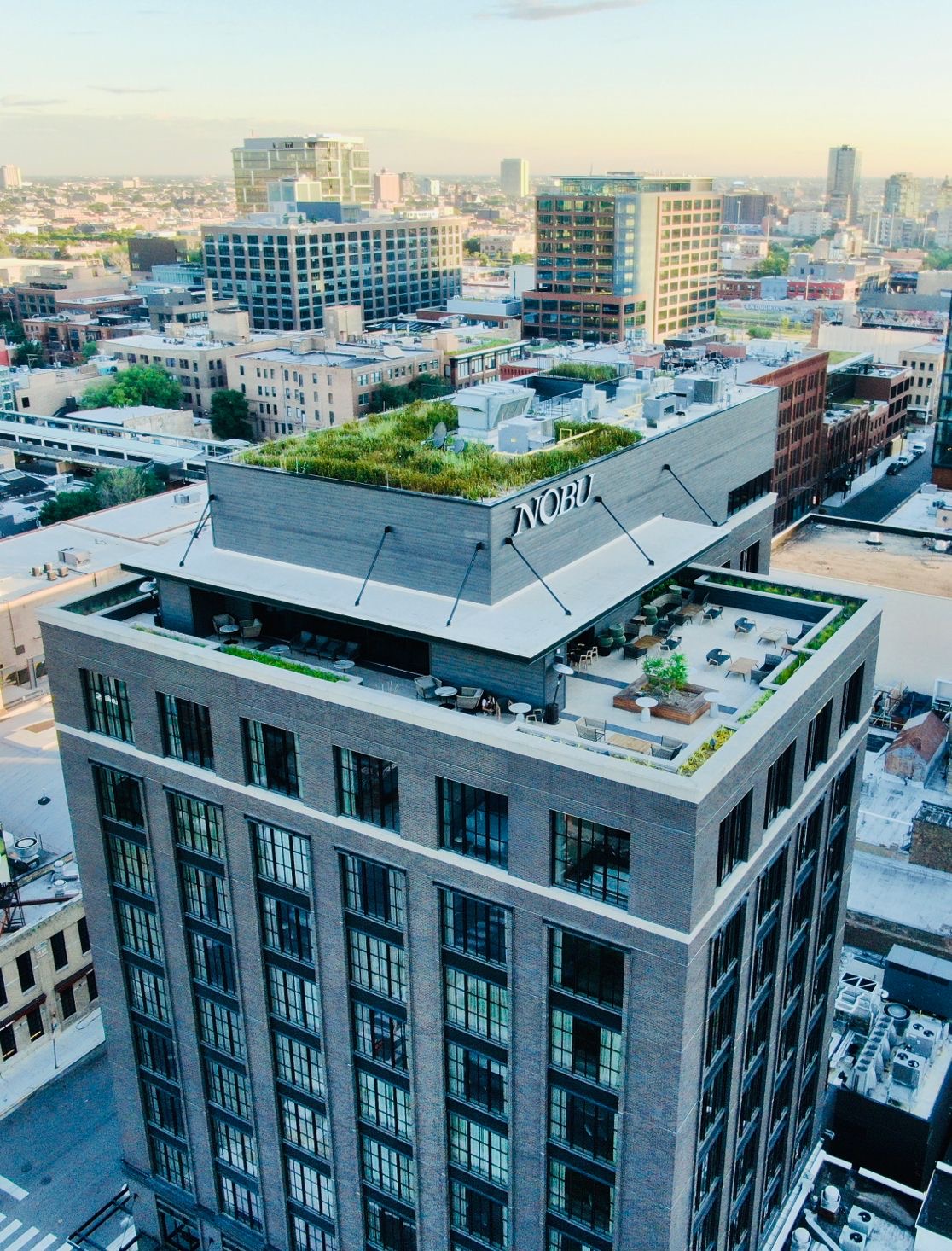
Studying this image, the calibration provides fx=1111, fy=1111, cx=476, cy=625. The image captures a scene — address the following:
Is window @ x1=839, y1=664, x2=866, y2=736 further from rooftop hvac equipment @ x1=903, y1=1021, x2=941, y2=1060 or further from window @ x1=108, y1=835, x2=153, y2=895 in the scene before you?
window @ x1=108, y1=835, x2=153, y2=895

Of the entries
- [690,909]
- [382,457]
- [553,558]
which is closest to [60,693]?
[382,457]

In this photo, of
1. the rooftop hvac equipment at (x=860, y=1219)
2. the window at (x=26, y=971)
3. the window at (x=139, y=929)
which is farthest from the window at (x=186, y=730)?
the window at (x=26, y=971)

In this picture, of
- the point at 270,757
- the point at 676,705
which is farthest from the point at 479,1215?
the point at 676,705

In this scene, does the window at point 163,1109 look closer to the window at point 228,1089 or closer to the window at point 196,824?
the window at point 228,1089

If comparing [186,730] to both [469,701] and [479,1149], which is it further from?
[479,1149]

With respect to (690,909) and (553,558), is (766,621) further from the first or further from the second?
(690,909)

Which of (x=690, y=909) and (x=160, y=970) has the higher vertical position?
(x=690, y=909)
